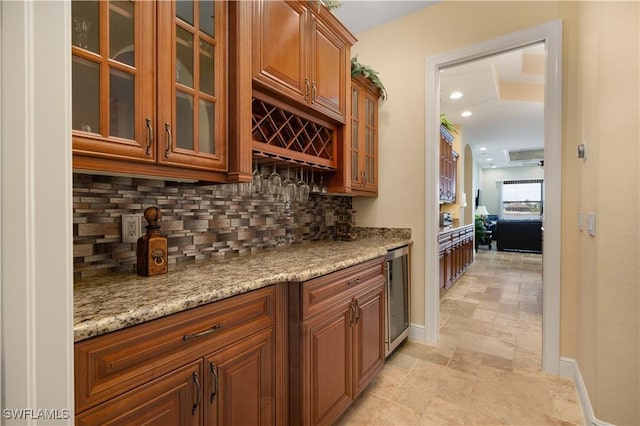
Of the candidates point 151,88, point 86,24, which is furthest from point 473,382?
point 86,24

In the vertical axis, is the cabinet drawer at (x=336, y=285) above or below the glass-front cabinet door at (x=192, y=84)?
below

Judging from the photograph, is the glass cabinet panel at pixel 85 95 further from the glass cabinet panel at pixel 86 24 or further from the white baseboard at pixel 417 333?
the white baseboard at pixel 417 333

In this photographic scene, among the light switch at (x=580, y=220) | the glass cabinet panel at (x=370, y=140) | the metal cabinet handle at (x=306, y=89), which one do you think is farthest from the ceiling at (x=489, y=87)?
the light switch at (x=580, y=220)

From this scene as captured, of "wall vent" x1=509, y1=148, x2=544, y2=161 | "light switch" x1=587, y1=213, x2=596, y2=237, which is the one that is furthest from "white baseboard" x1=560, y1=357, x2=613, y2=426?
"wall vent" x1=509, y1=148, x2=544, y2=161

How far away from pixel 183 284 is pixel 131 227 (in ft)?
1.51

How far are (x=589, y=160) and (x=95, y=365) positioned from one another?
245 centimetres

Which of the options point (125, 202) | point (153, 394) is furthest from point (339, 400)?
point (125, 202)

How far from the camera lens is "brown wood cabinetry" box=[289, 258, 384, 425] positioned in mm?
1323

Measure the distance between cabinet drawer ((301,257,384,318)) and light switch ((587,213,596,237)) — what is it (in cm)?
118

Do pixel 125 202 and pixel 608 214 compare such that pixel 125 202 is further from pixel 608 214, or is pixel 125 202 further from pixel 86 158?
pixel 608 214

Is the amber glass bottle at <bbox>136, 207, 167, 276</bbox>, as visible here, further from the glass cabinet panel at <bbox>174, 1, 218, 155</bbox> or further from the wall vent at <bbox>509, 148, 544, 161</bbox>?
the wall vent at <bbox>509, 148, 544, 161</bbox>

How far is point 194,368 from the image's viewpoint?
0.97 m

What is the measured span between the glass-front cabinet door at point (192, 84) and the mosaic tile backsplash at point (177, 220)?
33cm

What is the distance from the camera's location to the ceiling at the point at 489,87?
2.69m
